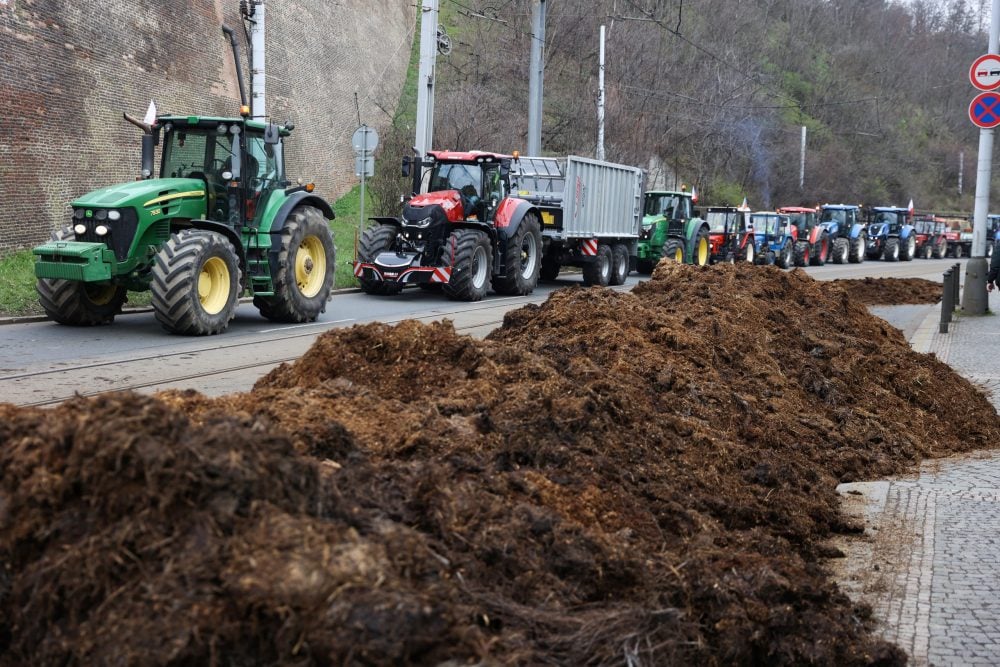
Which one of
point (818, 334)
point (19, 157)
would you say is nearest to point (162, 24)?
point (19, 157)

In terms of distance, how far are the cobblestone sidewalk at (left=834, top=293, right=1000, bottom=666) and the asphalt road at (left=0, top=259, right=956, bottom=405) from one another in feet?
18.5

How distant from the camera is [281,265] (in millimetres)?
14719

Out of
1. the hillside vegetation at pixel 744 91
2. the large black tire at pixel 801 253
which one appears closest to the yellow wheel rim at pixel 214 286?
the hillside vegetation at pixel 744 91

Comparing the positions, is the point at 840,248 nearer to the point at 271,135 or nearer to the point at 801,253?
the point at 801,253

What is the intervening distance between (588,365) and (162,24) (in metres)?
23.5

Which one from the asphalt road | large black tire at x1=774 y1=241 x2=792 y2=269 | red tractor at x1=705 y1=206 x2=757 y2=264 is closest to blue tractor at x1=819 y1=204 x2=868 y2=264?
large black tire at x1=774 y1=241 x2=792 y2=269

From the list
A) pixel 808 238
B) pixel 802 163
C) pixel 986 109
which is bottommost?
pixel 808 238

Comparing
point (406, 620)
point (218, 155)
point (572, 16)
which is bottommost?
point (406, 620)

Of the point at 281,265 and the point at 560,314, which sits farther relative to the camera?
the point at 281,265

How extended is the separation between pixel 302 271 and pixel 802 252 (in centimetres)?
3085

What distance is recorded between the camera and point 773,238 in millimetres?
40281

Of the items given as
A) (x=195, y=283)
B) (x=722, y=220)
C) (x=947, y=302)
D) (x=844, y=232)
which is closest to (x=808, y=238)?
(x=844, y=232)

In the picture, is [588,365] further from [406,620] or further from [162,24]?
[162,24]

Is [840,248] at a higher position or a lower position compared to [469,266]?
higher
